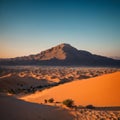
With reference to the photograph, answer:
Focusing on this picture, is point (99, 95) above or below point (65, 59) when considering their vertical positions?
below

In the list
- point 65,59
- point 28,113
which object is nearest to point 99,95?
point 28,113

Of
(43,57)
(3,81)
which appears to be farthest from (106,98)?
(43,57)

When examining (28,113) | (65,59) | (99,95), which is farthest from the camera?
(65,59)

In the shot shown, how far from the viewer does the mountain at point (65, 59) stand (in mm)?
135125

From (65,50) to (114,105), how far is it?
136847mm

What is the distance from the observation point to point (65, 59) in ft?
454

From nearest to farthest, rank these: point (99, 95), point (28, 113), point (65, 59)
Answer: point (28, 113), point (99, 95), point (65, 59)

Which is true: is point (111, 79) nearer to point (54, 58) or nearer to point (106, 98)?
point (106, 98)

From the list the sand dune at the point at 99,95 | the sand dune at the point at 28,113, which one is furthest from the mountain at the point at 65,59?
the sand dune at the point at 28,113

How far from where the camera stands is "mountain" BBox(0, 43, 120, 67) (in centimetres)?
13512

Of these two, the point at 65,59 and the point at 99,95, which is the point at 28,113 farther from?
the point at 65,59

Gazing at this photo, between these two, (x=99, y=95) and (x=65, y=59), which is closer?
(x=99, y=95)

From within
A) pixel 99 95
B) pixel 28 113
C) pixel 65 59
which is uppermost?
pixel 65 59

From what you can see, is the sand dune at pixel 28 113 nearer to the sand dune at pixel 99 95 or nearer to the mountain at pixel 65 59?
the sand dune at pixel 99 95
